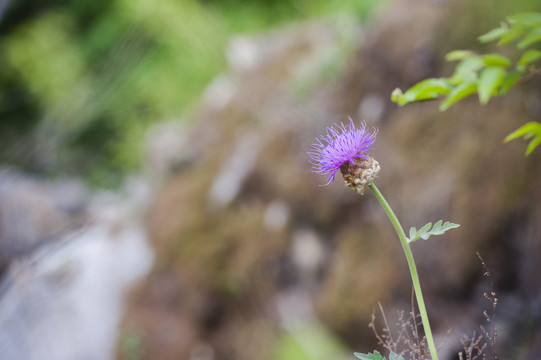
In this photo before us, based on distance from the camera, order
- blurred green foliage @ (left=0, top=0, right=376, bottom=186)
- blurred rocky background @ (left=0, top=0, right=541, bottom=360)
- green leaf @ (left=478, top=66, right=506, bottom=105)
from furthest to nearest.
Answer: blurred green foliage @ (left=0, top=0, right=376, bottom=186) → blurred rocky background @ (left=0, top=0, right=541, bottom=360) → green leaf @ (left=478, top=66, right=506, bottom=105)

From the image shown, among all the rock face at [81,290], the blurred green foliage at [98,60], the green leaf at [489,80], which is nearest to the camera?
the green leaf at [489,80]

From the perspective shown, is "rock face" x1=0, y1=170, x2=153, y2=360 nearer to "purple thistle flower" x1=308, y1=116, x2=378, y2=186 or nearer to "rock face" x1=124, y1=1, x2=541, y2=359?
"rock face" x1=124, y1=1, x2=541, y2=359

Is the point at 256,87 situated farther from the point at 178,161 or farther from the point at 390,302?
the point at 390,302

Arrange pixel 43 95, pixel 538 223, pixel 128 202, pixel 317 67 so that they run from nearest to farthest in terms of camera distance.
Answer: pixel 538 223 → pixel 317 67 → pixel 128 202 → pixel 43 95

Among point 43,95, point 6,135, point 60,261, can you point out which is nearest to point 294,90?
point 60,261

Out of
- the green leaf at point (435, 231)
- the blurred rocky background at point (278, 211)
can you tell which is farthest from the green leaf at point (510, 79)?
the blurred rocky background at point (278, 211)

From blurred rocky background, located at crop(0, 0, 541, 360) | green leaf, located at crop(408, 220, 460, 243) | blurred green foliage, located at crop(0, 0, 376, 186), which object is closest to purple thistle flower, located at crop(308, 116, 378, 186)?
green leaf, located at crop(408, 220, 460, 243)

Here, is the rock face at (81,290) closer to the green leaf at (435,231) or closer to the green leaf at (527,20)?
the green leaf at (435,231)

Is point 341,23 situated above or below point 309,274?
above
